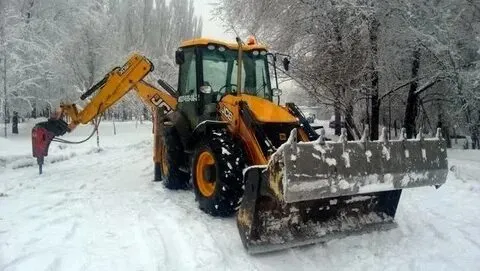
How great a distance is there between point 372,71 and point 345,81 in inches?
33.6

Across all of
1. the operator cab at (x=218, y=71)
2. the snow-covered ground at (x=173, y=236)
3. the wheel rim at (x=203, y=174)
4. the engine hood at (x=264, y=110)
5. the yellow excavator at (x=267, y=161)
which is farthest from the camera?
the operator cab at (x=218, y=71)

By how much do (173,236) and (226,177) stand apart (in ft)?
3.20

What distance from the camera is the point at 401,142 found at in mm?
5289

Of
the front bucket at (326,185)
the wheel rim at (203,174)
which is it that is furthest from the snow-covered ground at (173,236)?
the wheel rim at (203,174)

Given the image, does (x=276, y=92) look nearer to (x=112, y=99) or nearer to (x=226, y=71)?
(x=226, y=71)

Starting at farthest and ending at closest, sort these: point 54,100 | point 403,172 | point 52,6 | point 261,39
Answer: point 54,100 < point 52,6 < point 261,39 < point 403,172

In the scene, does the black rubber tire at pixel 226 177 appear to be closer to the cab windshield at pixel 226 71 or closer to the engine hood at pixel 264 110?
the engine hood at pixel 264 110

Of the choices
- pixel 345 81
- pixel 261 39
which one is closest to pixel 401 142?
pixel 345 81

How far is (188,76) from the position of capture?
7520mm

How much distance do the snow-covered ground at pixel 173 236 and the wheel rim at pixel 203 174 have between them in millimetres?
327

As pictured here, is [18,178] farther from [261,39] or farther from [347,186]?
[261,39]

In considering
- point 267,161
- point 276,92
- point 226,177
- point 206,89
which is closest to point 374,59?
point 276,92

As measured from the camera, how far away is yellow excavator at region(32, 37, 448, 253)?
15.3ft

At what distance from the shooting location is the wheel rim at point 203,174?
20.3 ft
